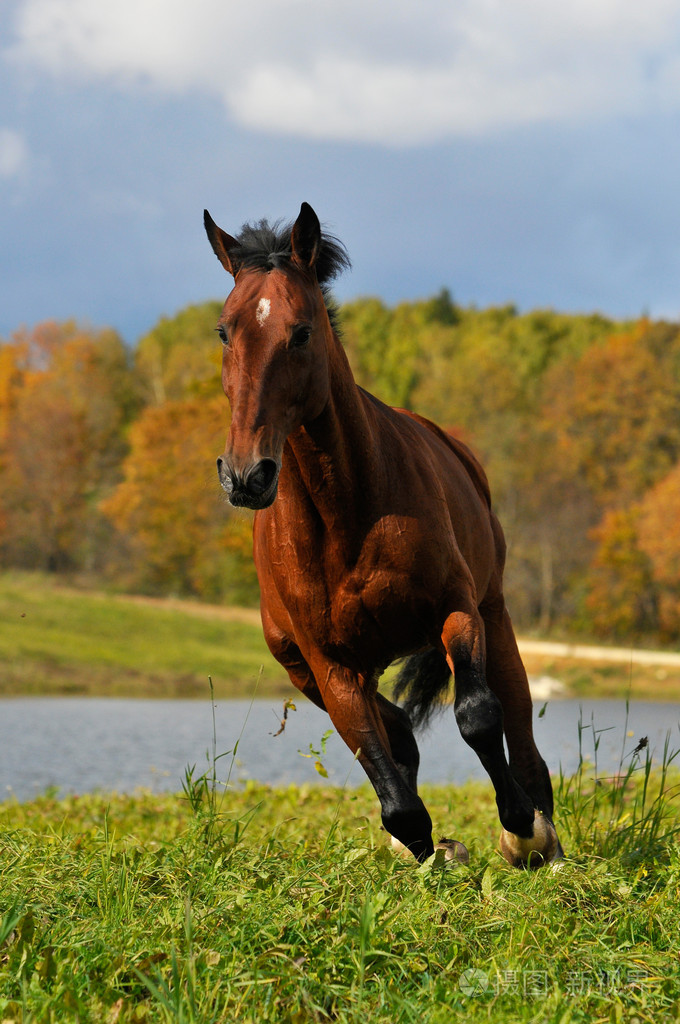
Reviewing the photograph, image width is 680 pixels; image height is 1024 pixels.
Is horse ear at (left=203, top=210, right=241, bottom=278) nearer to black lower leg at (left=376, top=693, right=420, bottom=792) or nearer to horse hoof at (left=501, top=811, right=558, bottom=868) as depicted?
black lower leg at (left=376, top=693, right=420, bottom=792)

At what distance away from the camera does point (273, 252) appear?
4059 millimetres

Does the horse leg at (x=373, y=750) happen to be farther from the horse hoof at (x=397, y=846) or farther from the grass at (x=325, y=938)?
the horse hoof at (x=397, y=846)

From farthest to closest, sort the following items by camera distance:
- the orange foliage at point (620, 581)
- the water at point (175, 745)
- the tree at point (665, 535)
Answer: the orange foliage at point (620, 581) → the tree at point (665, 535) → the water at point (175, 745)

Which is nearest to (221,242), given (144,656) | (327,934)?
(327,934)

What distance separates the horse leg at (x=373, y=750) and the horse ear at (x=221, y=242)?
1.64 m

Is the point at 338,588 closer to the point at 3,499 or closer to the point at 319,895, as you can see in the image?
the point at 319,895

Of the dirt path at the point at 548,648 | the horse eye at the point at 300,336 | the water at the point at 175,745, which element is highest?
the horse eye at the point at 300,336

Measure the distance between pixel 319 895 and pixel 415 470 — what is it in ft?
5.82

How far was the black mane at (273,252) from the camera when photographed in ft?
13.2

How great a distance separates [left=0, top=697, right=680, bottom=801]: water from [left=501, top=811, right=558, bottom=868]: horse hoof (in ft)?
17.0

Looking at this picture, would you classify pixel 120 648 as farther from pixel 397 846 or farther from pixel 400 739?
pixel 397 846

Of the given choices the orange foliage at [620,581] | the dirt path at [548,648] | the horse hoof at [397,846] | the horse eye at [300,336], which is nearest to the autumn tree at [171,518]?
the dirt path at [548,648]

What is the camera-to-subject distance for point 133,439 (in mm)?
49875

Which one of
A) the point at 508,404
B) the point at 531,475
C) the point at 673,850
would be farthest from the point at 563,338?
the point at 673,850
